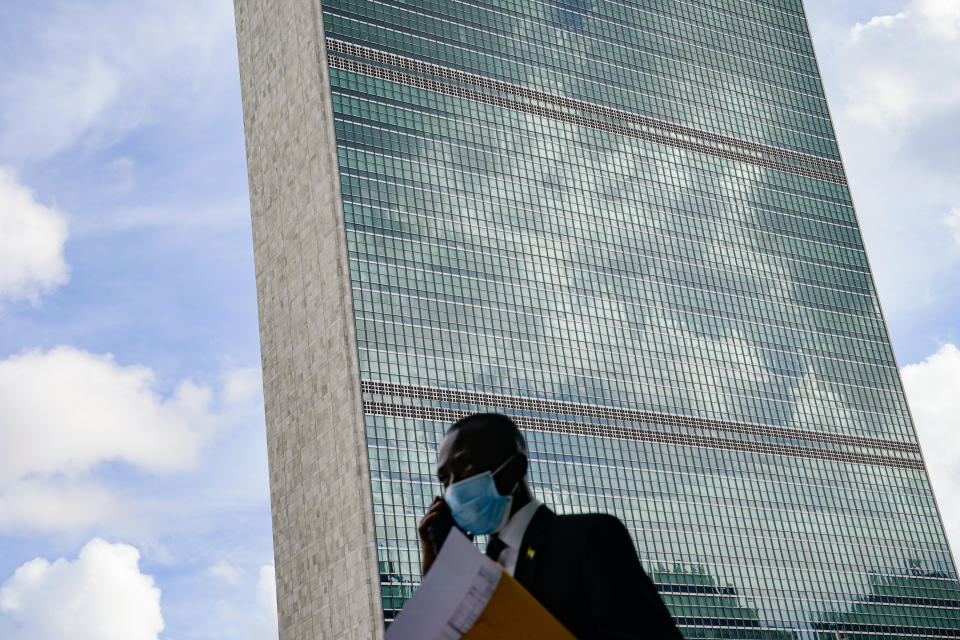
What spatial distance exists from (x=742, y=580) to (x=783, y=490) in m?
10.9

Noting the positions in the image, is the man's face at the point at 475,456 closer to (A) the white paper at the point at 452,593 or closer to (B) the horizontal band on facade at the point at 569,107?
(A) the white paper at the point at 452,593

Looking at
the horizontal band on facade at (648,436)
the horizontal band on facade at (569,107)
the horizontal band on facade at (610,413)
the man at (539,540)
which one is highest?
the horizontal band on facade at (569,107)

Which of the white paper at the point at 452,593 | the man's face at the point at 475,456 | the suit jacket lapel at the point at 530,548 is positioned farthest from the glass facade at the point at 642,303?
the white paper at the point at 452,593

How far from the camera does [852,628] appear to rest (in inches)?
4149

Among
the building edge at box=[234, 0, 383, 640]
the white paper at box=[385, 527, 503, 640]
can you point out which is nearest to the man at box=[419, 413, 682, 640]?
the white paper at box=[385, 527, 503, 640]

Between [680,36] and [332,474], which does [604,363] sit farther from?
[680,36]

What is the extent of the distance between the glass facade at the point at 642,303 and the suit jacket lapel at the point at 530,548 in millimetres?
78282

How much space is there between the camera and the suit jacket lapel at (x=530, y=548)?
7055mm

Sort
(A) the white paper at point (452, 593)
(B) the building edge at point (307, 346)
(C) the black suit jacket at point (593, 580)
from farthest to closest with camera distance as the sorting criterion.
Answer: (B) the building edge at point (307, 346), (C) the black suit jacket at point (593, 580), (A) the white paper at point (452, 593)

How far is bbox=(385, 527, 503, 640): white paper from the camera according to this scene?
20.7ft

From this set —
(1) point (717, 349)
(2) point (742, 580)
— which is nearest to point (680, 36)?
(1) point (717, 349)

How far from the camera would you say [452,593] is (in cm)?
637

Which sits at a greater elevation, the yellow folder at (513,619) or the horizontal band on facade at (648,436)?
the horizontal band on facade at (648,436)

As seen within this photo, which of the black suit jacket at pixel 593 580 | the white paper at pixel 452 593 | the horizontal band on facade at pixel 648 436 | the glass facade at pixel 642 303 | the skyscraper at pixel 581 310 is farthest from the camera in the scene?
the glass facade at pixel 642 303
